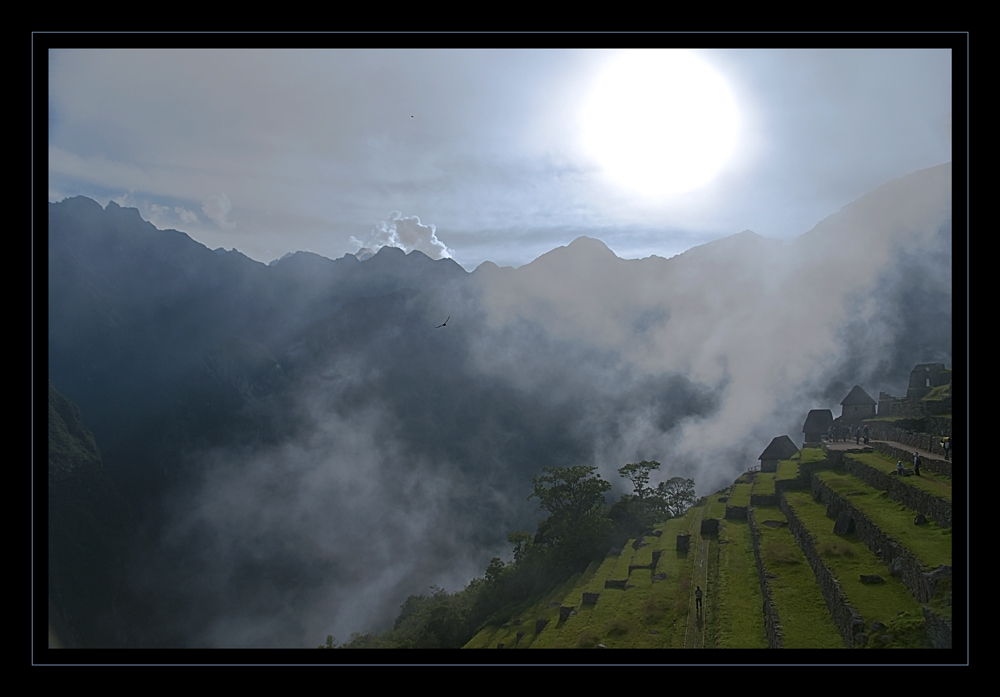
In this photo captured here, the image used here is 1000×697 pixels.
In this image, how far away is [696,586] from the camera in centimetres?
1234

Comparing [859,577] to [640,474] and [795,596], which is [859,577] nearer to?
[795,596]

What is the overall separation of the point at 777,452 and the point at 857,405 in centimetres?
565

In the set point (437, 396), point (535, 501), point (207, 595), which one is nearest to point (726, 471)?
point (535, 501)

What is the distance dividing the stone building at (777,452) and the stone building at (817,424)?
9.97 feet

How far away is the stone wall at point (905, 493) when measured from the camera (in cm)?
898

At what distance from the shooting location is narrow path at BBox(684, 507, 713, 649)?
33.8 feet

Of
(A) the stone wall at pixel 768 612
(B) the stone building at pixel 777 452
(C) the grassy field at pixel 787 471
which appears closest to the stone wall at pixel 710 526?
(C) the grassy field at pixel 787 471

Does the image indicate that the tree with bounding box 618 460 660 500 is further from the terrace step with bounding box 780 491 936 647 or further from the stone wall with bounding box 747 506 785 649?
the terrace step with bounding box 780 491 936 647

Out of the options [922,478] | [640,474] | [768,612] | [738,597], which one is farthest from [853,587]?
[640,474]

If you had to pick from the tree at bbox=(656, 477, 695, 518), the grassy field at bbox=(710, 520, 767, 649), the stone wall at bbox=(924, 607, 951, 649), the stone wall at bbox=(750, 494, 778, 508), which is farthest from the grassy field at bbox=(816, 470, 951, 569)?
the tree at bbox=(656, 477, 695, 518)

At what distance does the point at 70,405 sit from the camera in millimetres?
28844

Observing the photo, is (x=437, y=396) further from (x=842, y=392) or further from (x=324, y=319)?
(x=842, y=392)

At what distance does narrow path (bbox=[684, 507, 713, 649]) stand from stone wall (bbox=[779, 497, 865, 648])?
2334 mm
